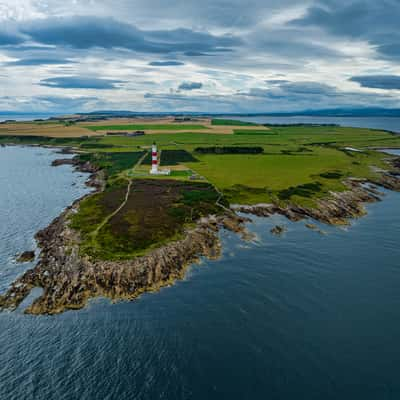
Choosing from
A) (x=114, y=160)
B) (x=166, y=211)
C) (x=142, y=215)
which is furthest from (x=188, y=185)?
(x=114, y=160)

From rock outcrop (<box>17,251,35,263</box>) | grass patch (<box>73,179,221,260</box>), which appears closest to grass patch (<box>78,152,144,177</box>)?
grass patch (<box>73,179,221,260</box>)

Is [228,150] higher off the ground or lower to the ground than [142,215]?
lower

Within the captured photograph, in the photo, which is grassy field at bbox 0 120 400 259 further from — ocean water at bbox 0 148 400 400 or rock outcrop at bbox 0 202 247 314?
ocean water at bbox 0 148 400 400

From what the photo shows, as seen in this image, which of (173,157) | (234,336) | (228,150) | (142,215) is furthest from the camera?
(228,150)

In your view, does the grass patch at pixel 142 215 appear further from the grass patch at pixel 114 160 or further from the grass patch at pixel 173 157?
the grass patch at pixel 173 157

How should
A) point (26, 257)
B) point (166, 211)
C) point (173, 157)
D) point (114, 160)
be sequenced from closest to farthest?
point (26, 257)
point (166, 211)
point (114, 160)
point (173, 157)

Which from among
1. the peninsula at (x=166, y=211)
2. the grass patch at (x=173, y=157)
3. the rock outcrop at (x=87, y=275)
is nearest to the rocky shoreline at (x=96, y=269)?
the rock outcrop at (x=87, y=275)

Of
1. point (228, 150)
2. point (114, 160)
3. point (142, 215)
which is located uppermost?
point (142, 215)

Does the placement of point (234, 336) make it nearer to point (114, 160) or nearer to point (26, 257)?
point (26, 257)

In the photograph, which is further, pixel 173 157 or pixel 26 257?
pixel 173 157

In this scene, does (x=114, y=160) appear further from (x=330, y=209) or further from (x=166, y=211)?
(x=330, y=209)
